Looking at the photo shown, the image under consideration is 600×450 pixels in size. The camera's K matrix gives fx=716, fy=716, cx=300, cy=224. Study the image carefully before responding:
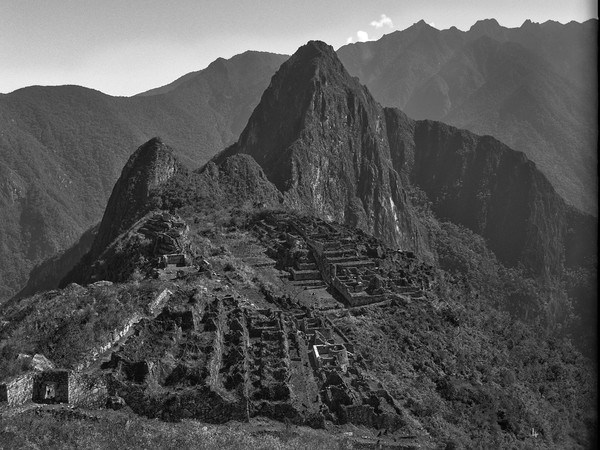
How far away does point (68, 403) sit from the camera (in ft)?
65.8

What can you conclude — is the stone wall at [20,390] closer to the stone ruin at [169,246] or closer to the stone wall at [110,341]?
the stone wall at [110,341]

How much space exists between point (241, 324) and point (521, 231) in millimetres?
162669

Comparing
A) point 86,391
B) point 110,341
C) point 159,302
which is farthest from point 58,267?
point 86,391

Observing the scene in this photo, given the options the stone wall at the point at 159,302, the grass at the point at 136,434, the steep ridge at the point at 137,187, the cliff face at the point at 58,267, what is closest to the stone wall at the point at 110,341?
the stone wall at the point at 159,302

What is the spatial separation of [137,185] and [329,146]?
220ft

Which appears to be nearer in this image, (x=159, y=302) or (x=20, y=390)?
(x=20, y=390)

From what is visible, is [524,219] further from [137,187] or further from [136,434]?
[136,434]

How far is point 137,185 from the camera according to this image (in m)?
96.7

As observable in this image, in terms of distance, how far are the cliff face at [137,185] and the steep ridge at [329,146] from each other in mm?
32583

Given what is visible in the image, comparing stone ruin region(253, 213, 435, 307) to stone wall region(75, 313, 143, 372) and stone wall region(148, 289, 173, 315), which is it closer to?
stone wall region(148, 289, 173, 315)

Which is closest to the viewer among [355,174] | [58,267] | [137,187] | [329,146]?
[137,187]

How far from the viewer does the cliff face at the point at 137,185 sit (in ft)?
298

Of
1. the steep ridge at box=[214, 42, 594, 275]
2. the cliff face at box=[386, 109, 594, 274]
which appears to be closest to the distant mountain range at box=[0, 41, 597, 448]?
the steep ridge at box=[214, 42, 594, 275]

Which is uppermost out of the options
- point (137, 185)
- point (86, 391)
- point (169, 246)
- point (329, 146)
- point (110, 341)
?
point (329, 146)
